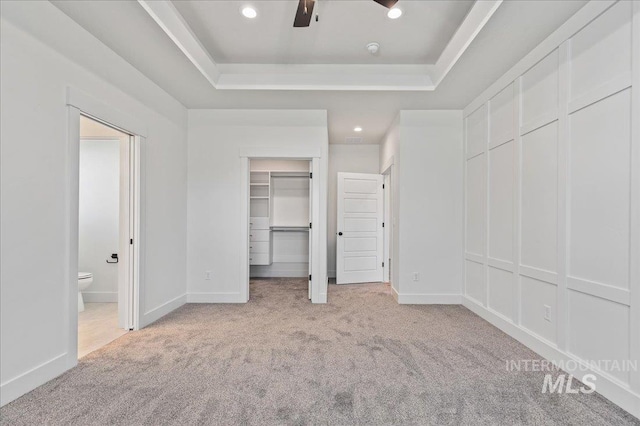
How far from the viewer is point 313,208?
4.09 metres

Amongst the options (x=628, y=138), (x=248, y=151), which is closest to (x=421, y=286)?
(x=628, y=138)

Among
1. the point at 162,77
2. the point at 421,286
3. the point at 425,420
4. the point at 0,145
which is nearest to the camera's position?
the point at 425,420

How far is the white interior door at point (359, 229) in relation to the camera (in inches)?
210

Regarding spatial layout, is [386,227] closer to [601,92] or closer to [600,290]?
[600,290]

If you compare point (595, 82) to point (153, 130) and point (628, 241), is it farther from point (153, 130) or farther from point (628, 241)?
point (153, 130)

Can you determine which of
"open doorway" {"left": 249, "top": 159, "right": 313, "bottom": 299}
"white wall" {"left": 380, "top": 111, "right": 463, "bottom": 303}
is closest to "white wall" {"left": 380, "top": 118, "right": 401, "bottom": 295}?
"white wall" {"left": 380, "top": 111, "right": 463, "bottom": 303}

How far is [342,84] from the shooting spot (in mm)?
3420

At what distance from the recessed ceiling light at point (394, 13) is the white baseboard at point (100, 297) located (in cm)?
459

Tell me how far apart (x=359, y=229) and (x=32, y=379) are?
441 centimetres

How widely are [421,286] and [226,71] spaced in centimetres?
363

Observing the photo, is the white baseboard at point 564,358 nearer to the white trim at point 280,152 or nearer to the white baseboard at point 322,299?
the white baseboard at point 322,299

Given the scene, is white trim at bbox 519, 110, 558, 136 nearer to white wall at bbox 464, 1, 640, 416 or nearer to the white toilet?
white wall at bbox 464, 1, 640, 416

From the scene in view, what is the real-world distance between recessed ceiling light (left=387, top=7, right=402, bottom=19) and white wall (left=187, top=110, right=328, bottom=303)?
65.0 inches

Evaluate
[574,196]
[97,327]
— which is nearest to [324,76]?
[574,196]
